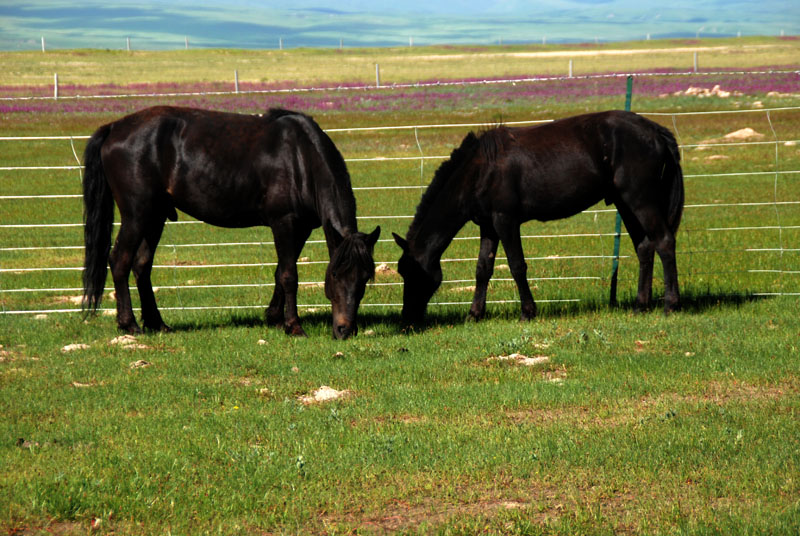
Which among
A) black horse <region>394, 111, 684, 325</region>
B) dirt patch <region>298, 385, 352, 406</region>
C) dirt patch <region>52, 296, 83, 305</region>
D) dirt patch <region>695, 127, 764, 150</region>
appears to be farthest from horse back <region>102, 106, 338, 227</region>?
dirt patch <region>695, 127, 764, 150</region>

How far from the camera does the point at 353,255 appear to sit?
8.85 metres

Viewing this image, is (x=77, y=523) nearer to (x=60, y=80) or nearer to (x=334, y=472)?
(x=334, y=472)

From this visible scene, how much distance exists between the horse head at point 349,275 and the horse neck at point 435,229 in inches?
44.6

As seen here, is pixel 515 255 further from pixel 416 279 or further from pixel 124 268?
pixel 124 268

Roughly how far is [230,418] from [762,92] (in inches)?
1787

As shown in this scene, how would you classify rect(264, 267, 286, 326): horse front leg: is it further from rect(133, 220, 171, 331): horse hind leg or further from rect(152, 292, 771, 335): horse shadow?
rect(133, 220, 171, 331): horse hind leg

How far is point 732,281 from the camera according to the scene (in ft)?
38.5

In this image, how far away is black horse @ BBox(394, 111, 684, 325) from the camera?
9945mm

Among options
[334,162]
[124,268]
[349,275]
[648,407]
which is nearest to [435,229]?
[334,162]

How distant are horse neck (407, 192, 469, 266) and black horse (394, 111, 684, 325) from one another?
0.01 metres

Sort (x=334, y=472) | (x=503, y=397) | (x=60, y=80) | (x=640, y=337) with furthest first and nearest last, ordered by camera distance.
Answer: (x=60, y=80)
(x=640, y=337)
(x=503, y=397)
(x=334, y=472)

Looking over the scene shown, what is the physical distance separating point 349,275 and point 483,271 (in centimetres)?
194

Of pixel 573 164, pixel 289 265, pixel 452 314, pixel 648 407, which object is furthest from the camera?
pixel 452 314

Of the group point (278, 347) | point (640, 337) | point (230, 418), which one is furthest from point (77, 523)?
point (640, 337)
